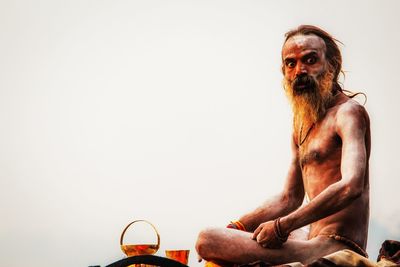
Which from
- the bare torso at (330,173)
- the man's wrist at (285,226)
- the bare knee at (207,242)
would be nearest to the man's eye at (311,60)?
the bare torso at (330,173)

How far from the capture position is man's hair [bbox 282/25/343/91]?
3.57m

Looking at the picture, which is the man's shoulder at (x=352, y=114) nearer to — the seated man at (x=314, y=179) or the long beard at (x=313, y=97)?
the seated man at (x=314, y=179)

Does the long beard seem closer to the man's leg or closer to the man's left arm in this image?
the man's left arm

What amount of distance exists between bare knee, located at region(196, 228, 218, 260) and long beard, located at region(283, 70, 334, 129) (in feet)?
3.14

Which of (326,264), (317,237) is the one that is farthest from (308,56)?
(326,264)

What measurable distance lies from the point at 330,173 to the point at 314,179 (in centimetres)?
12

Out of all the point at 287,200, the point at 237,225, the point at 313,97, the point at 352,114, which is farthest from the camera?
the point at 287,200

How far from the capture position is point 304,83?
346cm

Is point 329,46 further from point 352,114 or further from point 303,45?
point 352,114

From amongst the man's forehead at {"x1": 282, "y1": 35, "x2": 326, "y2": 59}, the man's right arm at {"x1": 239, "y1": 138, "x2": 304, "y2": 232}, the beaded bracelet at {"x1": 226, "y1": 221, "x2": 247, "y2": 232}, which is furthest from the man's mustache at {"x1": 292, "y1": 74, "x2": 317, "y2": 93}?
the beaded bracelet at {"x1": 226, "y1": 221, "x2": 247, "y2": 232}

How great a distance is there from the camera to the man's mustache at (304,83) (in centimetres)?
345

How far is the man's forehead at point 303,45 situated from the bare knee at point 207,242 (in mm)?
1187

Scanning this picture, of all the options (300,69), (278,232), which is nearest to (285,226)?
(278,232)

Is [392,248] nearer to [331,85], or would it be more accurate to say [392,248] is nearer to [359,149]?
[359,149]
